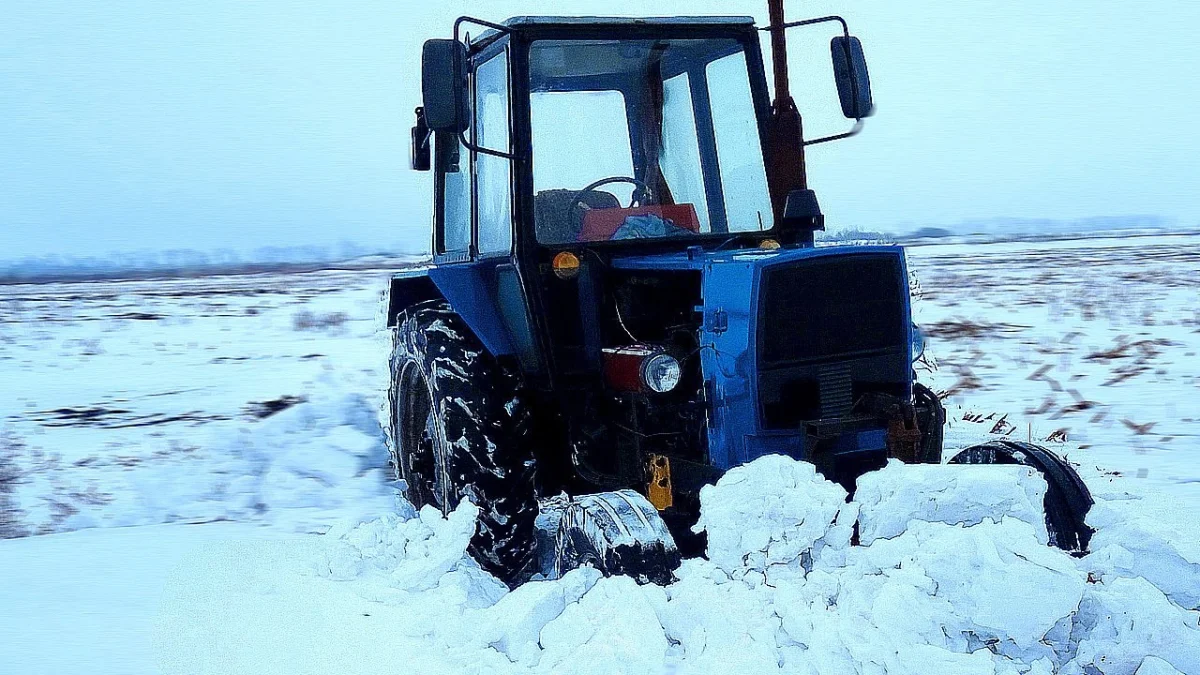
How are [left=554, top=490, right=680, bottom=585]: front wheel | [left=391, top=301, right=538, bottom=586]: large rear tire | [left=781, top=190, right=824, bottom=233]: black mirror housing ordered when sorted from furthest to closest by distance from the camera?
[left=781, top=190, right=824, bottom=233]: black mirror housing < [left=391, top=301, right=538, bottom=586]: large rear tire < [left=554, top=490, right=680, bottom=585]: front wheel

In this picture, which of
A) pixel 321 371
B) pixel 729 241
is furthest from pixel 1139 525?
pixel 321 371

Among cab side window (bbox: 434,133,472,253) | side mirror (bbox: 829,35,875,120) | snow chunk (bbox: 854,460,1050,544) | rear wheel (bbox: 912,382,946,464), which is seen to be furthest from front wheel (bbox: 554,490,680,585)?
side mirror (bbox: 829,35,875,120)

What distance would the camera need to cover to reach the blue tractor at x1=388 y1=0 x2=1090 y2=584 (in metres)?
3.57

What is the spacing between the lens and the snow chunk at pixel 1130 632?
2.41 metres

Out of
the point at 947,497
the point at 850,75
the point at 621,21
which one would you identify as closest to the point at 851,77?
the point at 850,75

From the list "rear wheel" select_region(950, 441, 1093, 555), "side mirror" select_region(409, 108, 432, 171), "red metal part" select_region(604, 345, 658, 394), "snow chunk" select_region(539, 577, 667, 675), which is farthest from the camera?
"side mirror" select_region(409, 108, 432, 171)

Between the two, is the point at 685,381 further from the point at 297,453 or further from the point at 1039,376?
the point at 1039,376

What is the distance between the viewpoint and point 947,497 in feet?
9.59

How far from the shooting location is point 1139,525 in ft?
9.34

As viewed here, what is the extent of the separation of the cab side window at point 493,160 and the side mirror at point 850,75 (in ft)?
4.40

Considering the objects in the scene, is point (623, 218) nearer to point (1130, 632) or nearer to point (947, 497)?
point (947, 497)

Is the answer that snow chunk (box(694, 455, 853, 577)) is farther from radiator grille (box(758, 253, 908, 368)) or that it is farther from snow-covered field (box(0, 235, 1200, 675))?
radiator grille (box(758, 253, 908, 368))

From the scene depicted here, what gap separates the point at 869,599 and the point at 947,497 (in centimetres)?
50

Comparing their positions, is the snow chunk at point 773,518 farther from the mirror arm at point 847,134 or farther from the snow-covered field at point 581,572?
the mirror arm at point 847,134
